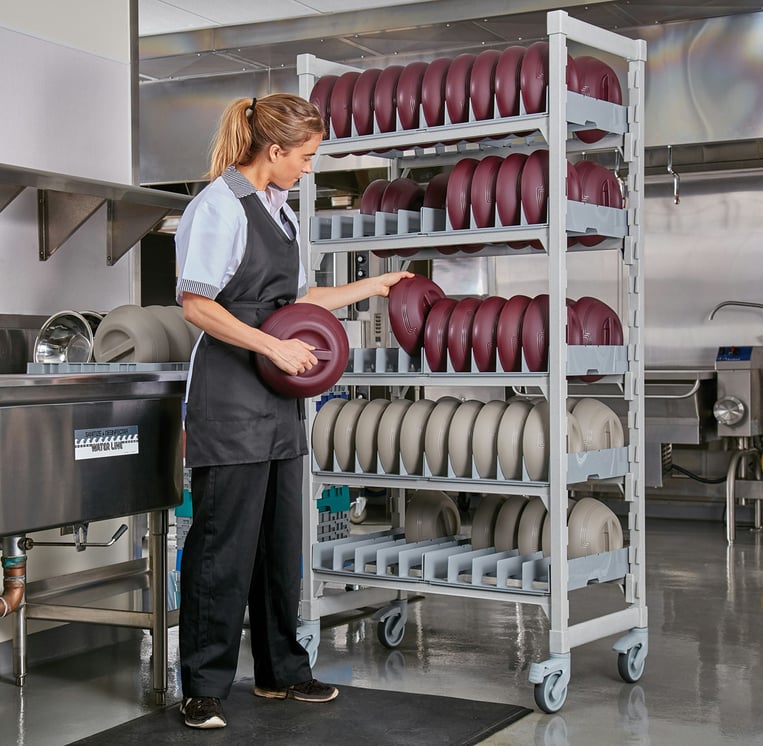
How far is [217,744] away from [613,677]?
1.44 metres

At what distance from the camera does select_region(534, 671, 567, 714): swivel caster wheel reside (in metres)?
3.48


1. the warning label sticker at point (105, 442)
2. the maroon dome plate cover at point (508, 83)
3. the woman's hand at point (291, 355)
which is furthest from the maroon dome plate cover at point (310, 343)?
the maroon dome plate cover at point (508, 83)

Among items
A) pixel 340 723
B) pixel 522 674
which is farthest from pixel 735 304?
pixel 340 723

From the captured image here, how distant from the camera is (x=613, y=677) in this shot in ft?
13.0

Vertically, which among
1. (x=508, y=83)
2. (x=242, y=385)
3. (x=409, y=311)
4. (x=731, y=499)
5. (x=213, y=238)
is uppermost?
(x=508, y=83)

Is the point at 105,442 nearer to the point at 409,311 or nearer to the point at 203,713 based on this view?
the point at 203,713

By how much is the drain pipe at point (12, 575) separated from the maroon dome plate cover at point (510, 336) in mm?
1638

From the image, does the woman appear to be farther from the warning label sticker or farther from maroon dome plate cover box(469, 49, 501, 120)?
maroon dome plate cover box(469, 49, 501, 120)

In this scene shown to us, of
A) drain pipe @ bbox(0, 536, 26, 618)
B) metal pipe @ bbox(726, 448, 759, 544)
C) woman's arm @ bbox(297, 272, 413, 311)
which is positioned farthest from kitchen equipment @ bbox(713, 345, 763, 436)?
drain pipe @ bbox(0, 536, 26, 618)

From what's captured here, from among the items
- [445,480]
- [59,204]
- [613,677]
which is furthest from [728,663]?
[59,204]

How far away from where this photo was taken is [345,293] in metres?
3.71

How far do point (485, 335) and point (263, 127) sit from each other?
1.00m

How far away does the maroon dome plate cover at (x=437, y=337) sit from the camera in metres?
3.88

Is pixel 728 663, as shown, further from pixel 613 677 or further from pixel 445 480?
pixel 445 480
